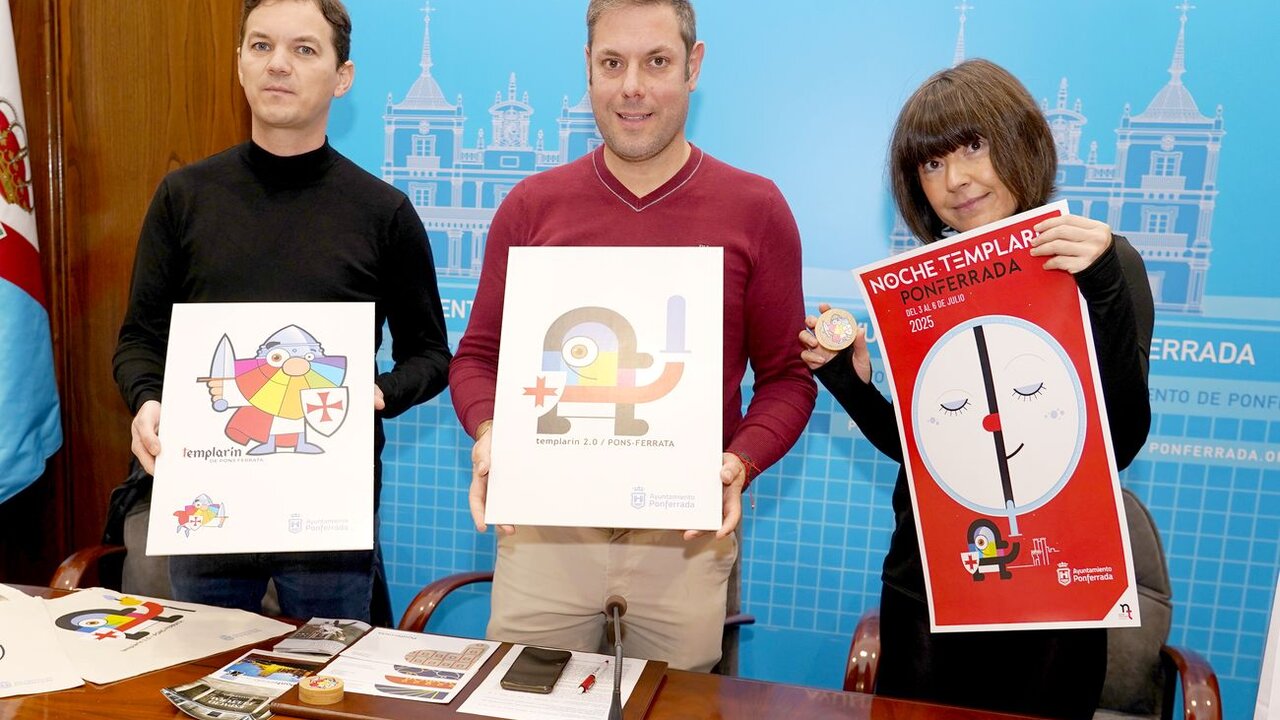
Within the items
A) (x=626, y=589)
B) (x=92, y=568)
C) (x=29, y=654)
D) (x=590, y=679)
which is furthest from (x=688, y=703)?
(x=92, y=568)

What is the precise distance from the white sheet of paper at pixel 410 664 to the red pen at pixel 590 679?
0.58ft

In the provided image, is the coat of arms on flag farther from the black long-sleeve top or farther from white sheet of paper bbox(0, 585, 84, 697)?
the black long-sleeve top

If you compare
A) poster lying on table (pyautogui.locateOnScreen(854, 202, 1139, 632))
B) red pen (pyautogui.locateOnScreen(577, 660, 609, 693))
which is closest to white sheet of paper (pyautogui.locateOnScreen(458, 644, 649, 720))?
red pen (pyautogui.locateOnScreen(577, 660, 609, 693))

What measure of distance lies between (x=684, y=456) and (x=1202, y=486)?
1.90 meters

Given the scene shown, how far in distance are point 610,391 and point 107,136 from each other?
2374mm

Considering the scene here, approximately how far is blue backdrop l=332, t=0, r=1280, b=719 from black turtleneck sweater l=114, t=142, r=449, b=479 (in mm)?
919

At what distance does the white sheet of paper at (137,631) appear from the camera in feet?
4.56

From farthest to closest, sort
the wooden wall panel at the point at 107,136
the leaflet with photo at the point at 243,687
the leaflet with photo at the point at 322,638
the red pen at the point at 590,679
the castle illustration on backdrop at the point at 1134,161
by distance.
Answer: the wooden wall panel at the point at 107,136 → the castle illustration on backdrop at the point at 1134,161 → the leaflet with photo at the point at 322,638 → the red pen at the point at 590,679 → the leaflet with photo at the point at 243,687

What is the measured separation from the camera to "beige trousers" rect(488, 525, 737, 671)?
1705 millimetres

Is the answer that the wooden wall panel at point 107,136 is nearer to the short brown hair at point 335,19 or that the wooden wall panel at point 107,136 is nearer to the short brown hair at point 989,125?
the short brown hair at point 335,19

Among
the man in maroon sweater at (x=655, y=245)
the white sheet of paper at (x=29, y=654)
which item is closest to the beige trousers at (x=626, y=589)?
the man in maroon sweater at (x=655, y=245)

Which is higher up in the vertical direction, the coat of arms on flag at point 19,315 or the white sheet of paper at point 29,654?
the coat of arms on flag at point 19,315

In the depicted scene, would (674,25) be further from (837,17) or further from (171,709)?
(171,709)

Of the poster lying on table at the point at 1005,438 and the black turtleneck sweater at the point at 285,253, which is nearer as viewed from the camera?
the poster lying on table at the point at 1005,438
